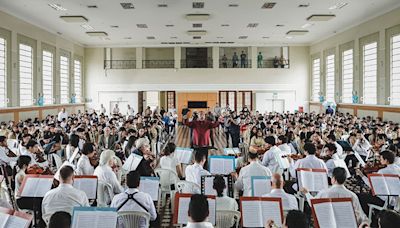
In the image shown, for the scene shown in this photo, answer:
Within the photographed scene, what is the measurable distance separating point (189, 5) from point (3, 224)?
1378 centimetres

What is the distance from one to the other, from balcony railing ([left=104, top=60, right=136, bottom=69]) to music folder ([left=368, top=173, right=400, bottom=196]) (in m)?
24.7

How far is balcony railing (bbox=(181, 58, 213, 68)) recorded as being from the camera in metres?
28.8

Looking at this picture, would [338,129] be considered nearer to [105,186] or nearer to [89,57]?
[105,186]

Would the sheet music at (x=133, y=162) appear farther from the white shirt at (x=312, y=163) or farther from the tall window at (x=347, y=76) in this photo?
the tall window at (x=347, y=76)

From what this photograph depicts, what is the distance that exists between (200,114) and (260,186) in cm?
1122

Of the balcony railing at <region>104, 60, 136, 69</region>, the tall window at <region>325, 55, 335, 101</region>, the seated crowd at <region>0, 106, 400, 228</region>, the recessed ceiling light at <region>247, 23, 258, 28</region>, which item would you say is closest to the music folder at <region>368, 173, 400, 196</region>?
the seated crowd at <region>0, 106, 400, 228</region>

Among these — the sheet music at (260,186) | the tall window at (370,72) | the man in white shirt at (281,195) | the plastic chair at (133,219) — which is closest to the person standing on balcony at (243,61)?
the tall window at (370,72)

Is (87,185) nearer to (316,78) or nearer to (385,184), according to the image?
(385,184)

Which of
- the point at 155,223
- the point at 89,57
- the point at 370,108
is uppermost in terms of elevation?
the point at 89,57

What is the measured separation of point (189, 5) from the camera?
16.1m

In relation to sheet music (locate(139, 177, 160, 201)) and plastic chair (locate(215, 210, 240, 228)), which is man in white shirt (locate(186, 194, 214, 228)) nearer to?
plastic chair (locate(215, 210, 240, 228))

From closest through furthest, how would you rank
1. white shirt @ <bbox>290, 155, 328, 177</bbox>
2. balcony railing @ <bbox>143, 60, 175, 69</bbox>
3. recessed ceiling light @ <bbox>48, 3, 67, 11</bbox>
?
white shirt @ <bbox>290, 155, 328, 177</bbox> → recessed ceiling light @ <bbox>48, 3, 67, 11</bbox> → balcony railing @ <bbox>143, 60, 175, 69</bbox>

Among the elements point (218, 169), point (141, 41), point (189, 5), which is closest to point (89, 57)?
point (141, 41)

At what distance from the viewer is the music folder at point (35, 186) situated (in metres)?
5.48
